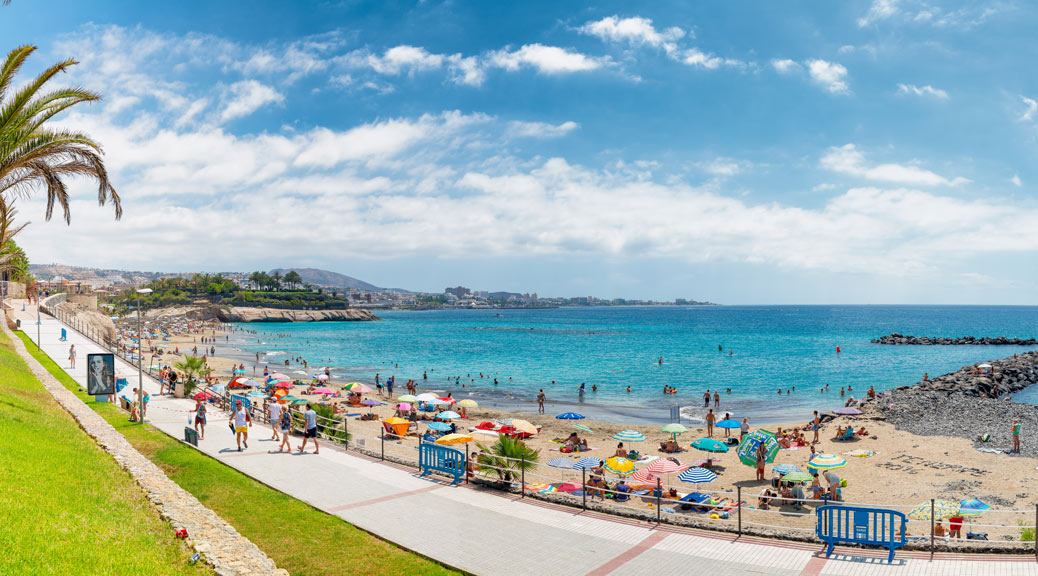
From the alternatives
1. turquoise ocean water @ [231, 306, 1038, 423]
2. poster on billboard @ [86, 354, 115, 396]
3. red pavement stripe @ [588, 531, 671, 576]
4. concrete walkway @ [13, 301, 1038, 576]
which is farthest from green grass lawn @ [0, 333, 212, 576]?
turquoise ocean water @ [231, 306, 1038, 423]

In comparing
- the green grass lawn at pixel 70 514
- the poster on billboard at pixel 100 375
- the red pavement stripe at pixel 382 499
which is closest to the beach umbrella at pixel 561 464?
the red pavement stripe at pixel 382 499

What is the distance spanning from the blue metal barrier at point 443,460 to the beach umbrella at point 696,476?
6.20 metres

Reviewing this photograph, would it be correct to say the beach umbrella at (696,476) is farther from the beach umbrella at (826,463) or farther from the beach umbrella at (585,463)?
the beach umbrella at (826,463)

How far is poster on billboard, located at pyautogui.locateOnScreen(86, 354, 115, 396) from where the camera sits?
21.1 meters

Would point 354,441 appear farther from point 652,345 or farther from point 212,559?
point 652,345

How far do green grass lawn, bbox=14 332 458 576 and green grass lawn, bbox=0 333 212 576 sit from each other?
34.5 inches

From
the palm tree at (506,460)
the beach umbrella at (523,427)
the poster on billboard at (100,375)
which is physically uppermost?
the poster on billboard at (100,375)

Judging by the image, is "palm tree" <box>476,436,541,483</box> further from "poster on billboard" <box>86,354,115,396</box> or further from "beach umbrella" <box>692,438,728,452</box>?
"poster on billboard" <box>86,354,115,396</box>

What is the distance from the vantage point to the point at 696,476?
624 inches

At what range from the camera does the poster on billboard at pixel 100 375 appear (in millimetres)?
21125

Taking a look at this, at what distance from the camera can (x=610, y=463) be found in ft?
55.3

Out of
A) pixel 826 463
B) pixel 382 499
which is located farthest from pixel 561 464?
pixel 826 463

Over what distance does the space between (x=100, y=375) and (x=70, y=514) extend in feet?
55.6

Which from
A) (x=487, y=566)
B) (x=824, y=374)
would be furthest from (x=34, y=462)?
(x=824, y=374)
